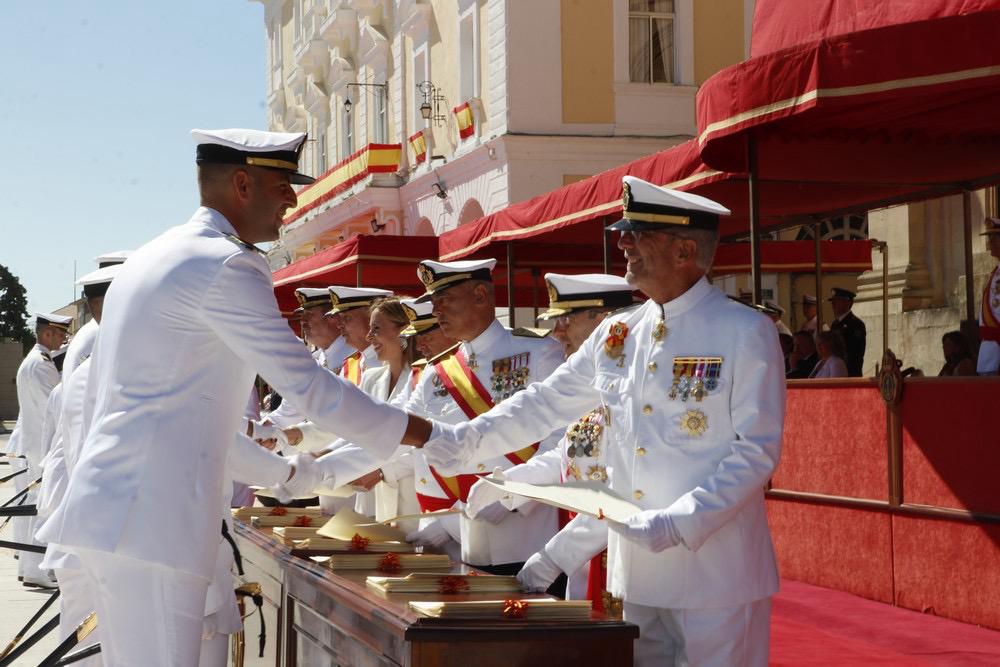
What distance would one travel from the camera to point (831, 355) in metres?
10.5

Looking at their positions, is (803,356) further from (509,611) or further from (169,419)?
(169,419)

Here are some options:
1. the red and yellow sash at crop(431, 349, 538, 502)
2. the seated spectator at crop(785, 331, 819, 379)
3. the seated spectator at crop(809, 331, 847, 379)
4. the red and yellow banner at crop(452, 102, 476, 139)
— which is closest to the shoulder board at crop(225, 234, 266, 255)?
the red and yellow sash at crop(431, 349, 538, 502)

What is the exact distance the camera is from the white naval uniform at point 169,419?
3.73 metres

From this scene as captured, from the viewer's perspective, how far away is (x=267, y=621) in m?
5.68

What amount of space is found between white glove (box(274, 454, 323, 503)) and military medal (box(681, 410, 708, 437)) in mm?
1985

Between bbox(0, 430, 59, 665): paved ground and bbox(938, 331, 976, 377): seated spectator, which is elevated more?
bbox(938, 331, 976, 377): seated spectator

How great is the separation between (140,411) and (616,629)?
54.5 inches

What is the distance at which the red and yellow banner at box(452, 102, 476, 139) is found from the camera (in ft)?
78.9

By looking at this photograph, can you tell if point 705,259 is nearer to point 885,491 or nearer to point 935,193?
point 885,491

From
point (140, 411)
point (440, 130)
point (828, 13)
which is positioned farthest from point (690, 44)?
point (140, 411)

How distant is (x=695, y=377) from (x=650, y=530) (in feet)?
1.71

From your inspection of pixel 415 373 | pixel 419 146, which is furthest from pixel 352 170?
pixel 415 373

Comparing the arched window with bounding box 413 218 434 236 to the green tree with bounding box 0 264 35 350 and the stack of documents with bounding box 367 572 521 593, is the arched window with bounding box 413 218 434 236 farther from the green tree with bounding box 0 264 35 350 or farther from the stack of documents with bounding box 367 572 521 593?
the green tree with bounding box 0 264 35 350

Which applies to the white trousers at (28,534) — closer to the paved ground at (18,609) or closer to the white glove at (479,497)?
the paved ground at (18,609)
